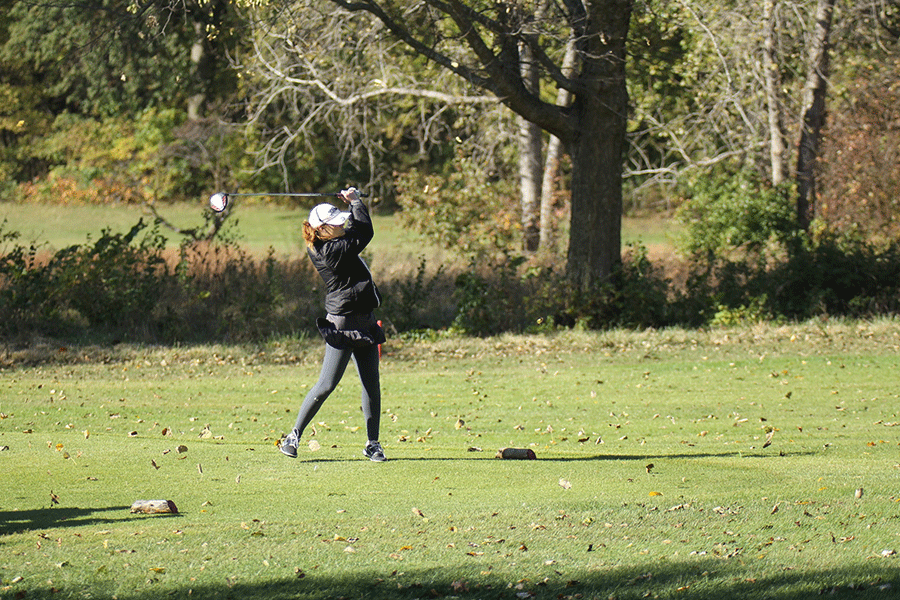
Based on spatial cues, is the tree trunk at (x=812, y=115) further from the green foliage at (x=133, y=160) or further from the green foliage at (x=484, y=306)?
the green foliage at (x=133, y=160)

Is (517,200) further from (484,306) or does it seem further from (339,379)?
(339,379)

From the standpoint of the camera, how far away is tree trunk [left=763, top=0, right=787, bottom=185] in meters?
18.8

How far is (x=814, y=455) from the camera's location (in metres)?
8.52

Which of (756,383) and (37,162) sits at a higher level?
(37,162)

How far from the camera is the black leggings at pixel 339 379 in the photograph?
7.50m

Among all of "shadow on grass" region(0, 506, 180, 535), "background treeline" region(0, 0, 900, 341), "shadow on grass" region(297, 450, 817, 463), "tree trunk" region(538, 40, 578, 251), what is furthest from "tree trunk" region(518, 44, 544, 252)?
"shadow on grass" region(0, 506, 180, 535)

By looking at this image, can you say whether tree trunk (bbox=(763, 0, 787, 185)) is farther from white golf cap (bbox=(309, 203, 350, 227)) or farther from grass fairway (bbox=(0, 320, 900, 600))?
white golf cap (bbox=(309, 203, 350, 227))

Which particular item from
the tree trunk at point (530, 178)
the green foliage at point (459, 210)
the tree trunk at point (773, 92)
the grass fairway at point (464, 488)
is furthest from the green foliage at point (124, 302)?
the tree trunk at point (530, 178)

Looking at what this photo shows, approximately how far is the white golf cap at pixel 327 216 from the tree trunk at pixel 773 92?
13.2 m

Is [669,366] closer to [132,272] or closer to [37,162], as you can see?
[132,272]

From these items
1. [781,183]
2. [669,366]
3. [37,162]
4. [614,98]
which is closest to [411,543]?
[669,366]

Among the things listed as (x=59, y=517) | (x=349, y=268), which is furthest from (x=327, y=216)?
(x=59, y=517)

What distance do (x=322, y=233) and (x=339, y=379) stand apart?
1.12 meters

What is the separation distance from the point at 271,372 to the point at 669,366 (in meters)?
5.67
